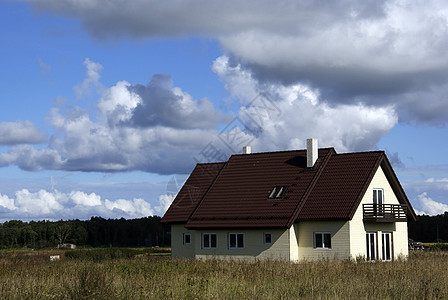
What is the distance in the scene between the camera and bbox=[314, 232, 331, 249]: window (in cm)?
3647

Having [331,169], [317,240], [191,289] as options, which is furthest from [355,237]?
[191,289]

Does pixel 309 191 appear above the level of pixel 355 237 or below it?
above

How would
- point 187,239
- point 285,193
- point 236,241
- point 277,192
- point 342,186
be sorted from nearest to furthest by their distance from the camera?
point 342,186 < point 285,193 < point 236,241 < point 277,192 < point 187,239

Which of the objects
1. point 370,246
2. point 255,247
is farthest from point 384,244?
point 255,247

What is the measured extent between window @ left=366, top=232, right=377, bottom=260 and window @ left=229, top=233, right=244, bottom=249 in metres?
7.54

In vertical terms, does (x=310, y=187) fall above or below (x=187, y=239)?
above

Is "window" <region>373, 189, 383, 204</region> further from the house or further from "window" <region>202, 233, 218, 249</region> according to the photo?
"window" <region>202, 233, 218, 249</region>

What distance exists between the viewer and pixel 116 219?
13438cm

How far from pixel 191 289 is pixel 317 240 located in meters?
20.8

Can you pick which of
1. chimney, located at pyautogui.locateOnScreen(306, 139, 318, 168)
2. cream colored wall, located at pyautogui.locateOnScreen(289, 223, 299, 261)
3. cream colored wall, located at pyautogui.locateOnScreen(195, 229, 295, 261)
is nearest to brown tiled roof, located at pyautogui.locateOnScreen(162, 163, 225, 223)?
cream colored wall, located at pyautogui.locateOnScreen(195, 229, 295, 261)

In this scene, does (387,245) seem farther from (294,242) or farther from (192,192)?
(192,192)

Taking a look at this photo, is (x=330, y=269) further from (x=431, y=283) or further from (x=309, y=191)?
(x=309, y=191)

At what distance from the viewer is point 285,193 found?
127 ft

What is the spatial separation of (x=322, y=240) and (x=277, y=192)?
4.41 meters
